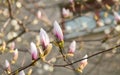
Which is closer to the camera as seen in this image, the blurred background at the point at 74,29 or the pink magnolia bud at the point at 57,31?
the pink magnolia bud at the point at 57,31

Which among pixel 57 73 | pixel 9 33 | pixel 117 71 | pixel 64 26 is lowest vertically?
pixel 117 71

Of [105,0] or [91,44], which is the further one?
[105,0]

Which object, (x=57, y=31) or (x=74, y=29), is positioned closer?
(x=57, y=31)

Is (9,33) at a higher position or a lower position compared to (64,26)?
higher

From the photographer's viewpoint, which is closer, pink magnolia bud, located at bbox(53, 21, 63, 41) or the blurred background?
pink magnolia bud, located at bbox(53, 21, 63, 41)

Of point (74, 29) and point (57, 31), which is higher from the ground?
point (57, 31)

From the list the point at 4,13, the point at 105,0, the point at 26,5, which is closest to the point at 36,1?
the point at 26,5

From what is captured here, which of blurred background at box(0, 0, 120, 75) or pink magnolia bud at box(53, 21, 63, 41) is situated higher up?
pink magnolia bud at box(53, 21, 63, 41)

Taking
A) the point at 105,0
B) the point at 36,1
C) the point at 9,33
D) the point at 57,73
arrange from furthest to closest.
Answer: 1. the point at 105,0
2. the point at 36,1
3. the point at 57,73
4. the point at 9,33

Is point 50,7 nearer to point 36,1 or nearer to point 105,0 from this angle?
point 36,1

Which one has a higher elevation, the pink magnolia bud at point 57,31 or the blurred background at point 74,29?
the pink magnolia bud at point 57,31

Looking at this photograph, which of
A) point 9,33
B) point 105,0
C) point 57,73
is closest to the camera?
point 9,33
